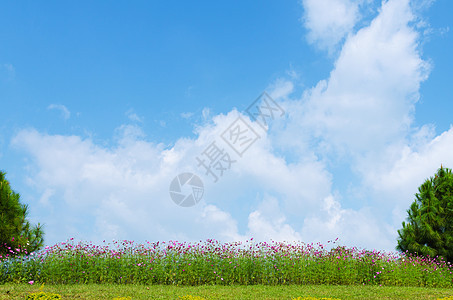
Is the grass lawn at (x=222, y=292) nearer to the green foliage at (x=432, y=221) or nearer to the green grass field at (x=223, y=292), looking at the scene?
the green grass field at (x=223, y=292)

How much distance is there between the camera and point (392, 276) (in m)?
12.4

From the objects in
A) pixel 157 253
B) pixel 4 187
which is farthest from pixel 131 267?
pixel 4 187

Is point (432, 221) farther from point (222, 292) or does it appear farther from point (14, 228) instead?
point (14, 228)

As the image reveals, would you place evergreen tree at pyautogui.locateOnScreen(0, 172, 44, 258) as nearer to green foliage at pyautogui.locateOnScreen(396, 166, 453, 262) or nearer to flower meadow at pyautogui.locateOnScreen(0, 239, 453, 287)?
flower meadow at pyautogui.locateOnScreen(0, 239, 453, 287)

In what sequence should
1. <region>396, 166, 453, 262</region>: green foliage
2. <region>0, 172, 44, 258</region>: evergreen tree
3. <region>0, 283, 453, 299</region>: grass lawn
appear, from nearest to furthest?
<region>0, 283, 453, 299</region>: grass lawn, <region>0, 172, 44, 258</region>: evergreen tree, <region>396, 166, 453, 262</region>: green foliage

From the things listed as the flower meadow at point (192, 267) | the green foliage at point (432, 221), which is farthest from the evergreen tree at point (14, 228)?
the green foliage at point (432, 221)

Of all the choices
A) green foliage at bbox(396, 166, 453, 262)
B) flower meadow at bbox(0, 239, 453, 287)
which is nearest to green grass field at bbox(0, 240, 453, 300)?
flower meadow at bbox(0, 239, 453, 287)

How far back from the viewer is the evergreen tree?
38.7 feet

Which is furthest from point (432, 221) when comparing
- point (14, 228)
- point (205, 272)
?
point (14, 228)

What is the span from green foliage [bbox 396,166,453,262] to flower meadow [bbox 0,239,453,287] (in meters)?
3.79

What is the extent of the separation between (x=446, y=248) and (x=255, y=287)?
954cm

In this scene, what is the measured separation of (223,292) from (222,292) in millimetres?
25

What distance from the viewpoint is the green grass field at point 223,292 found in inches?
346

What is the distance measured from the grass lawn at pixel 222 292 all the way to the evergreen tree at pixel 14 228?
5.91 ft
